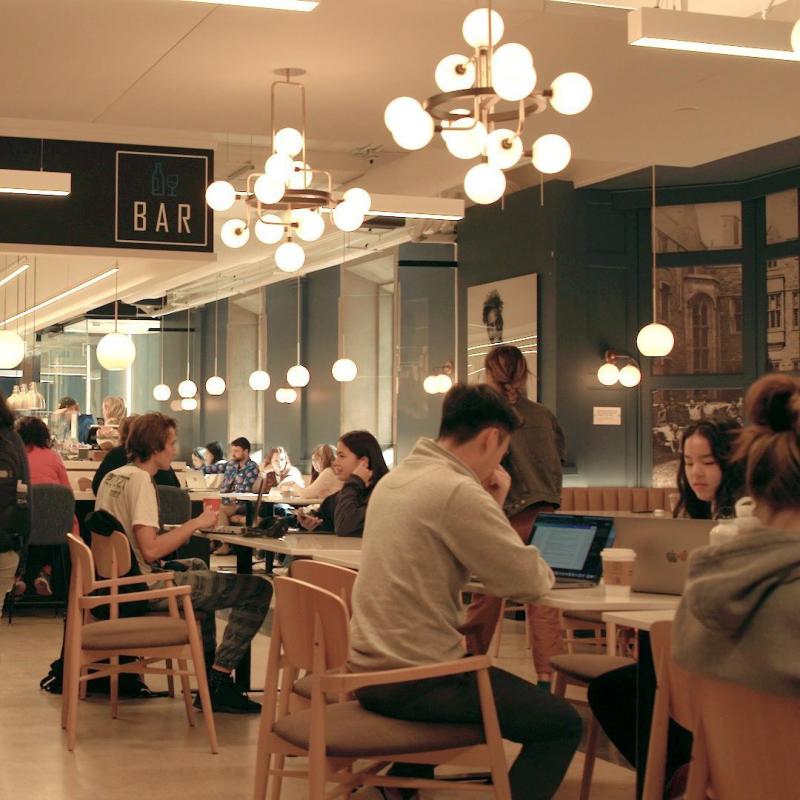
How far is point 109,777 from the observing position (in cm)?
469

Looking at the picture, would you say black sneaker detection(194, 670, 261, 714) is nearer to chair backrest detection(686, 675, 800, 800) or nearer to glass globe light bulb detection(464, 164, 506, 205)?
glass globe light bulb detection(464, 164, 506, 205)

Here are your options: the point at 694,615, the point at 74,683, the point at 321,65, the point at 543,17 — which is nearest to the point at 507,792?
the point at 694,615

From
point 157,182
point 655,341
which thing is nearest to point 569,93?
point 157,182

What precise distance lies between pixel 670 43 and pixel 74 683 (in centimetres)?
345

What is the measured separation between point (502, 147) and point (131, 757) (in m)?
2.97

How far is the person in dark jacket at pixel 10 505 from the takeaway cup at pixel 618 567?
2065 millimetres

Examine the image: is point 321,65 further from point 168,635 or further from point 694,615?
point 694,615

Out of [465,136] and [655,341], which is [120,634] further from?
[655,341]

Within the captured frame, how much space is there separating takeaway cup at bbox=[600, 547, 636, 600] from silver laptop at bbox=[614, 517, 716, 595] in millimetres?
65

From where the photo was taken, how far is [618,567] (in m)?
3.70

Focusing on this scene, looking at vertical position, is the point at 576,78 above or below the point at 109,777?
above

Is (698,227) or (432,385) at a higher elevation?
(698,227)

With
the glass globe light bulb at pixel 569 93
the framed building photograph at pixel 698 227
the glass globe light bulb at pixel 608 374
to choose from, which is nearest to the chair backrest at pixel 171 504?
the glass globe light bulb at pixel 569 93

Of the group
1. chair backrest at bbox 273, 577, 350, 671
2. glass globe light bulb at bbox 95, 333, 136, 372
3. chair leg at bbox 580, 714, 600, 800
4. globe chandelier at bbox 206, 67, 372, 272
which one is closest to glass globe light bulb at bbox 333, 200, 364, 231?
globe chandelier at bbox 206, 67, 372, 272
